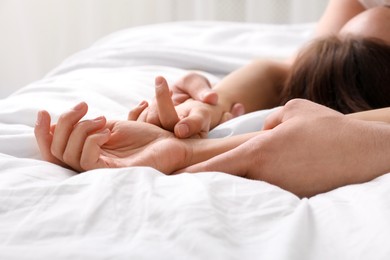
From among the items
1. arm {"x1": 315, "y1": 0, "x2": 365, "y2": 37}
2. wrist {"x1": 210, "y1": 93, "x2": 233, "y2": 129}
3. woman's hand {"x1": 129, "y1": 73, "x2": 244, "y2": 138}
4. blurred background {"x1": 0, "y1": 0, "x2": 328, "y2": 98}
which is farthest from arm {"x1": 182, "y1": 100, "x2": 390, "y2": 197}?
blurred background {"x1": 0, "y1": 0, "x2": 328, "y2": 98}

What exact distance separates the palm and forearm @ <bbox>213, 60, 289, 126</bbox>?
0.29 m

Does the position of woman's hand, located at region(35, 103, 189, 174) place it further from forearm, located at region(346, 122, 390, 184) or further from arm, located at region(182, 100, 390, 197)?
forearm, located at region(346, 122, 390, 184)

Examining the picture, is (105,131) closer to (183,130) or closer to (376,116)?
(183,130)

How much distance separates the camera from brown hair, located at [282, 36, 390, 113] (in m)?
1.10

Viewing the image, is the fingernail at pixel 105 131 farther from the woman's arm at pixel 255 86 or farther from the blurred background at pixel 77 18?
the blurred background at pixel 77 18

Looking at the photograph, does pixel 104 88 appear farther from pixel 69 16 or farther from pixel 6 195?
pixel 69 16

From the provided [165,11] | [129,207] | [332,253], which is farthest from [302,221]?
[165,11]

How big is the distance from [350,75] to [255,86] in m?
0.21

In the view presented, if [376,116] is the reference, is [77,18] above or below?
below

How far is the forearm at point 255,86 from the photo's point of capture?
121 cm

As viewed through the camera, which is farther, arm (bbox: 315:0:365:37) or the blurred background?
the blurred background

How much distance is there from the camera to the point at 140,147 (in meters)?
0.87

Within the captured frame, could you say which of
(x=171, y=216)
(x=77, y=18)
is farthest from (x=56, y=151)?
(x=77, y=18)

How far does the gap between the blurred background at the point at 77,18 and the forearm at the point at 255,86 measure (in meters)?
1.17
